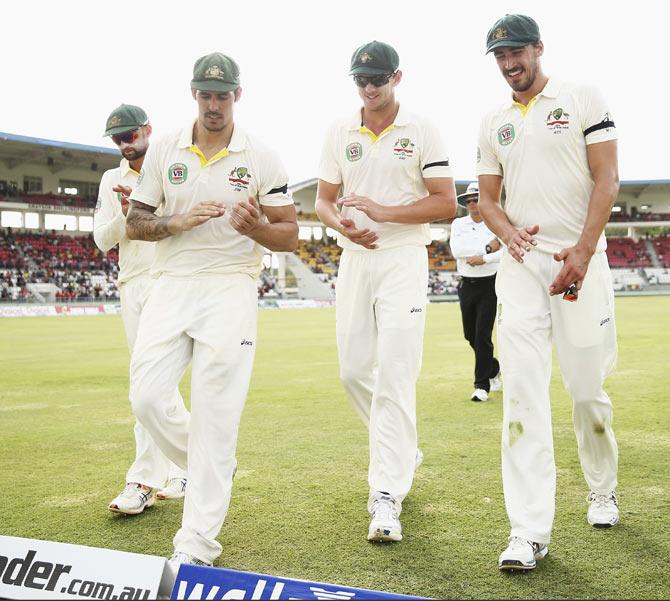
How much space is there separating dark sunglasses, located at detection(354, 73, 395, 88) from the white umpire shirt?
13.5 ft

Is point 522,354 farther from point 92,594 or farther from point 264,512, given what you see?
point 92,594

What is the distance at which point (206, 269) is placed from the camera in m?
4.03

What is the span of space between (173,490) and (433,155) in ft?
9.55

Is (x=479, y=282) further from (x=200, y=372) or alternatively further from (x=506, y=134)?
(x=200, y=372)

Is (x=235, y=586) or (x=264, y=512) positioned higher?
(x=235, y=586)

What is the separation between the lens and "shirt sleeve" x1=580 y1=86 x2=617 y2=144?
386 centimetres

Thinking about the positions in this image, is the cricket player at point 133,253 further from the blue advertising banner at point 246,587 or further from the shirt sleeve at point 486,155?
the shirt sleeve at point 486,155

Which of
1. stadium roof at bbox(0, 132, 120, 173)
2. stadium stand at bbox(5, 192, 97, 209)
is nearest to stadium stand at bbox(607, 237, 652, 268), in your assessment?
stadium roof at bbox(0, 132, 120, 173)

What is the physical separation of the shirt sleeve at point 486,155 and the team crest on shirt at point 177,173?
1715 millimetres

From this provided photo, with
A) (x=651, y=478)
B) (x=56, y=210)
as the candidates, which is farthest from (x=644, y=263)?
(x=651, y=478)

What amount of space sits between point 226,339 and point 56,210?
5408cm

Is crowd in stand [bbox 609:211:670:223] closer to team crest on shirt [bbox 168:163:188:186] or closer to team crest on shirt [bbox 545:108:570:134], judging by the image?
team crest on shirt [bbox 545:108:570:134]

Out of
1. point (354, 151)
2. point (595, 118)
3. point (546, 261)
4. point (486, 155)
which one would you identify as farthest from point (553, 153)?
point (354, 151)

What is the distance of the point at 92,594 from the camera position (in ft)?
9.34
